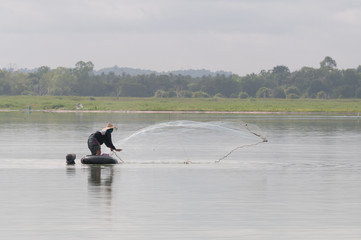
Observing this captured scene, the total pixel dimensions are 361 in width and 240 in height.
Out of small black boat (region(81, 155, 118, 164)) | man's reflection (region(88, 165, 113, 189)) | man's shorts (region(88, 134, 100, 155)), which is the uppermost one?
man's shorts (region(88, 134, 100, 155))

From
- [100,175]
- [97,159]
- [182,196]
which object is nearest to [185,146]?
[97,159]

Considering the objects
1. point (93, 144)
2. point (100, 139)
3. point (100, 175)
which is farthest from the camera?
point (100, 139)

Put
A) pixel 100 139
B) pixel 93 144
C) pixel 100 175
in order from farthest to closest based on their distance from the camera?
pixel 100 139 < pixel 93 144 < pixel 100 175

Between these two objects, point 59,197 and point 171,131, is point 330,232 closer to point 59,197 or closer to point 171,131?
point 59,197

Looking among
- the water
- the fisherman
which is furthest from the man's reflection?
the fisherman

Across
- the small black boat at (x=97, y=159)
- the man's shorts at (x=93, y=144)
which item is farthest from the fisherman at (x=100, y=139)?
the small black boat at (x=97, y=159)

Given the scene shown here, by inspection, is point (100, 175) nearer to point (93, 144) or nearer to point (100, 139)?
point (93, 144)

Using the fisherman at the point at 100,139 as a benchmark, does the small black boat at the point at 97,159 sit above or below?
below

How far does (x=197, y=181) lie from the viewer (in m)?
27.9

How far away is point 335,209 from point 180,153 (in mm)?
21322

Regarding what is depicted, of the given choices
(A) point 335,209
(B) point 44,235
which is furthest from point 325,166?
(B) point 44,235

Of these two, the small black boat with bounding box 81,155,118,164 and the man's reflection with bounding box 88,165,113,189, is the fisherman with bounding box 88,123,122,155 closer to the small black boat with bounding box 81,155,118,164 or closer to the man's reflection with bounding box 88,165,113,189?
the small black boat with bounding box 81,155,118,164

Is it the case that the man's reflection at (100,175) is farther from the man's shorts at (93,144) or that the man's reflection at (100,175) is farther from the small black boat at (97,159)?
the man's shorts at (93,144)

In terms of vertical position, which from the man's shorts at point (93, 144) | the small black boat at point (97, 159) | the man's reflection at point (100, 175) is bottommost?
the man's reflection at point (100, 175)
